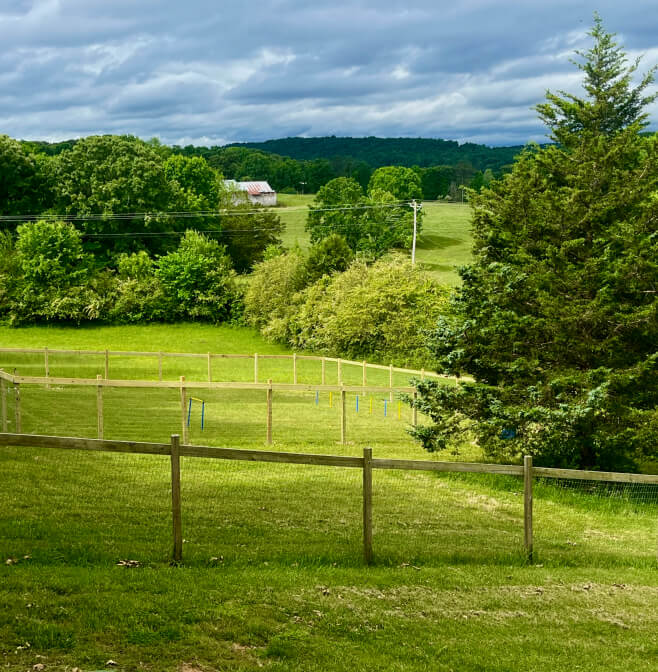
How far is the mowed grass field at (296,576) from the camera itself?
6375mm

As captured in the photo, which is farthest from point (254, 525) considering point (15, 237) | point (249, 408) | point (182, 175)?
point (182, 175)

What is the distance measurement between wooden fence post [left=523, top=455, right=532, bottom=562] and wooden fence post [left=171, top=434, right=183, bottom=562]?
13.7ft

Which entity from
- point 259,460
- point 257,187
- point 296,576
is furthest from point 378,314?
point 257,187

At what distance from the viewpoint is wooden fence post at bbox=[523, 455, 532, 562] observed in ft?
32.0

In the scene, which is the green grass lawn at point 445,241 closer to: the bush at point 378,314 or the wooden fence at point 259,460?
the bush at point 378,314

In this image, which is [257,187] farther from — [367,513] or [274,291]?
[367,513]

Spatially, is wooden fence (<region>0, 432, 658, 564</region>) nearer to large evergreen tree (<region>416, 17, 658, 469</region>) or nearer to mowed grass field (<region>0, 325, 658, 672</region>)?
mowed grass field (<region>0, 325, 658, 672</region>)

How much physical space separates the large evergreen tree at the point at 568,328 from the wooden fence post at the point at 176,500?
10.3m

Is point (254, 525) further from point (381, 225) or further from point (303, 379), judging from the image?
point (381, 225)

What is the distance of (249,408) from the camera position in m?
29.0

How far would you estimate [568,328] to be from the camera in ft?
60.3

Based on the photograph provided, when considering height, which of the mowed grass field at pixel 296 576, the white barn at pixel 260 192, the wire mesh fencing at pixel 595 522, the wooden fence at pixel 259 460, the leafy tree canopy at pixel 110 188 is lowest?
the wire mesh fencing at pixel 595 522

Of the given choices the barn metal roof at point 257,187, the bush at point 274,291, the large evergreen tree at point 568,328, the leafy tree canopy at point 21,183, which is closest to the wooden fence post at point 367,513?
the large evergreen tree at point 568,328

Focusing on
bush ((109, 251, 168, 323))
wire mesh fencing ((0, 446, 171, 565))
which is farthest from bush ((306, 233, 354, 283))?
wire mesh fencing ((0, 446, 171, 565))
